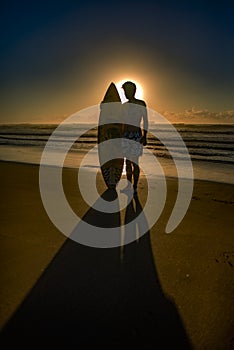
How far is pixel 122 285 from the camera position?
2.50 meters

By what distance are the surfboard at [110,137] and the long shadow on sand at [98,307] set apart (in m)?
3.05

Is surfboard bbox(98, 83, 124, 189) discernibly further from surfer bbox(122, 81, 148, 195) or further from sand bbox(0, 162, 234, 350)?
sand bbox(0, 162, 234, 350)

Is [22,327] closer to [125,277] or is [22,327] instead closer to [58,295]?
[58,295]

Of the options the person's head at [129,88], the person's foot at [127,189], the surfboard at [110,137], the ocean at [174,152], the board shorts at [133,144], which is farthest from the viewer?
the ocean at [174,152]

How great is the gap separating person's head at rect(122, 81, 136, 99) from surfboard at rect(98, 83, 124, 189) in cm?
132

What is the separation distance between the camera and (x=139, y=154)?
5191 millimetres

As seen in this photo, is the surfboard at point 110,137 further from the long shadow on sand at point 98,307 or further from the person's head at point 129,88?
the long shadow on sand at point 98,307

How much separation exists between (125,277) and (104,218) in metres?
1.51

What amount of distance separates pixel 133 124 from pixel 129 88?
1.95 ft

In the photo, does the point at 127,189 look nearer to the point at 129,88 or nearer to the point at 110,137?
the point at 110,137

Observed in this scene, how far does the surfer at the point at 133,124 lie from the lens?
496 centimetres

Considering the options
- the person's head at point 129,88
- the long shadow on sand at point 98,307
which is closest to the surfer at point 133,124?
the person's head at point 129,88

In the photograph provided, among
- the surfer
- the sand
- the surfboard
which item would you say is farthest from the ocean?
the sand

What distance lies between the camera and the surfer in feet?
16.3
